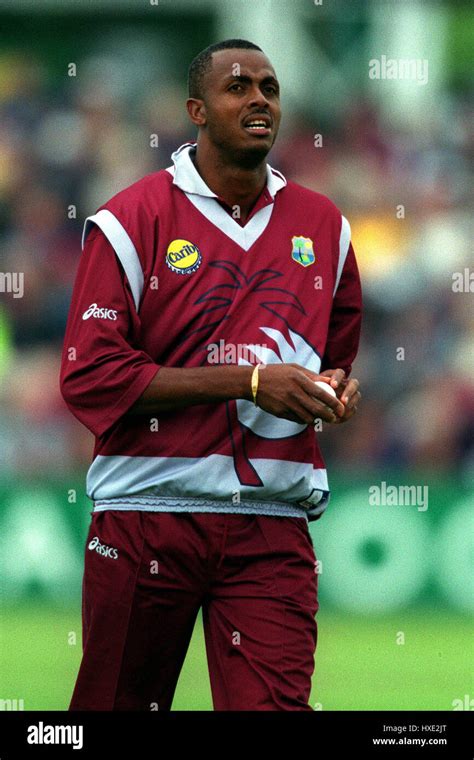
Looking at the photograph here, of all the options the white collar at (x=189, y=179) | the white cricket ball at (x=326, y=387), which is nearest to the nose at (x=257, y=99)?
the white collar at (x=189, y=179)

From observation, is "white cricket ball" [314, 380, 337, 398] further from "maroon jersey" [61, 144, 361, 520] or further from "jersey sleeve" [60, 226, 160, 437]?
"jersey sleeve" [60, 226, 160, 437]

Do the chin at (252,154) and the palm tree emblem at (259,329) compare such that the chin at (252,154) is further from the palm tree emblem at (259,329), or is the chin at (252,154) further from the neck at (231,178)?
the palm tree emblem at (259,329)

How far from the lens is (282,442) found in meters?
4.11

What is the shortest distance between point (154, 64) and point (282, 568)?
16.2 ft

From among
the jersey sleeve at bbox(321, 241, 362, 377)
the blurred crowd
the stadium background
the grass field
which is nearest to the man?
the jersey sleeve at bbox(321, 241, 362, 377)

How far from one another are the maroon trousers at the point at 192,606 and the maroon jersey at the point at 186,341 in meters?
0.08

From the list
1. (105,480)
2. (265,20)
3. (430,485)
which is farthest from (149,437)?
(265,20)

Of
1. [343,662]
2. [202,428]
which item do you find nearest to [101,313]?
[202,428]

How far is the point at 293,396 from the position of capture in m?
3.83

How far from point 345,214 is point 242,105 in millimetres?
4019

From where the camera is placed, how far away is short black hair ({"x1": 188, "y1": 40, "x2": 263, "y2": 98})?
4258mm

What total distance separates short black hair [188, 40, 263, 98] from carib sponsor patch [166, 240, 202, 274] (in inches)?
18.5

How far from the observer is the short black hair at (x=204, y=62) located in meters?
4.26
